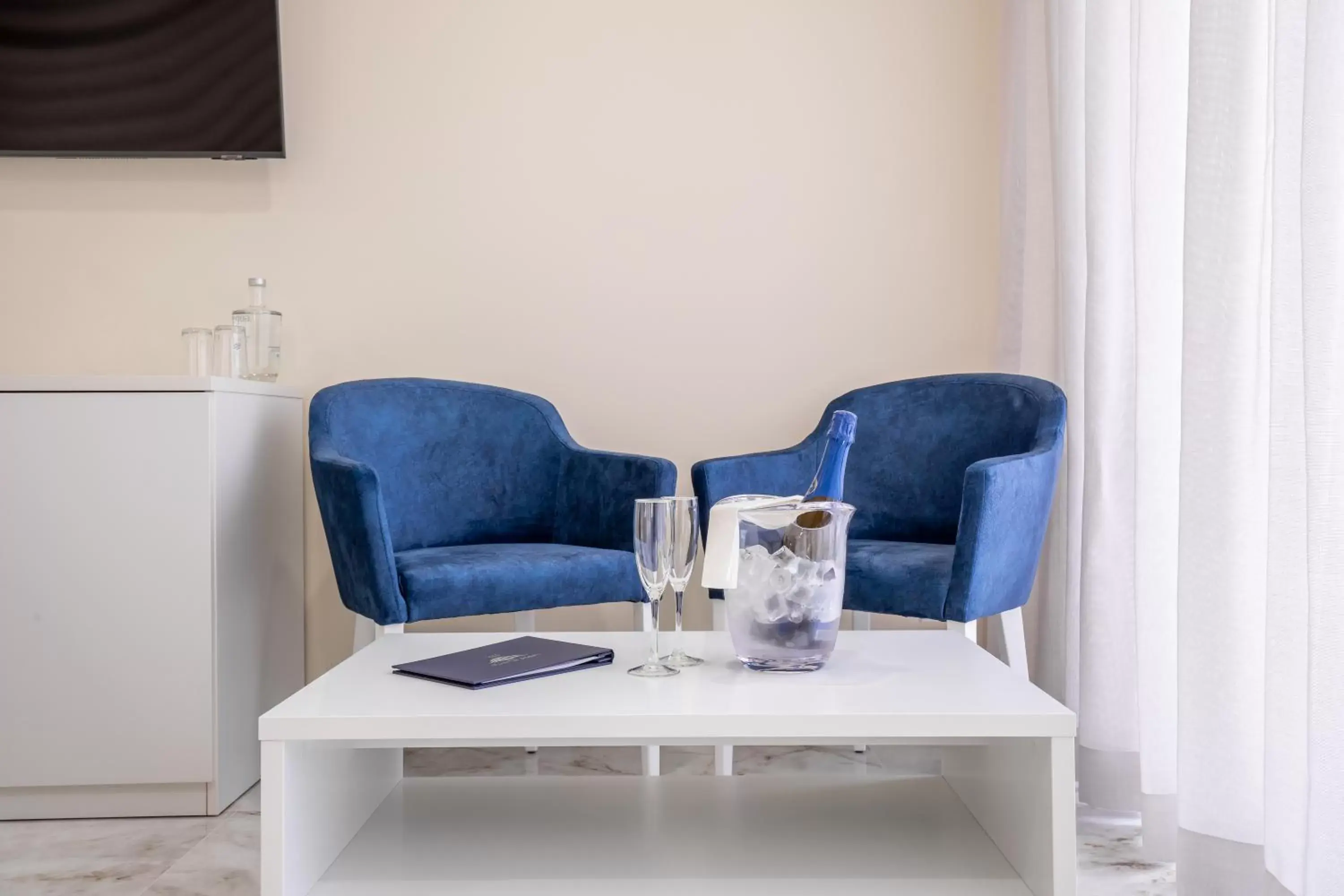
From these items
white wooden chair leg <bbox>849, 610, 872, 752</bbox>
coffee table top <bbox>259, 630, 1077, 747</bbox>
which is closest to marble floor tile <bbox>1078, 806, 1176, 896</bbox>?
white wooden chair leg <bbox>849, 610, 872, 752</bbox>

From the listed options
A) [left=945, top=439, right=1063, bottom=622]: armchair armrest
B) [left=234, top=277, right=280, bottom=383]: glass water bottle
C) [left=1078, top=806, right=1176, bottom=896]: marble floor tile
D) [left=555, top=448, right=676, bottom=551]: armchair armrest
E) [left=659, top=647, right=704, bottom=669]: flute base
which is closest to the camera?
[left=659, top=647, right=704, bottom=669]: flute base

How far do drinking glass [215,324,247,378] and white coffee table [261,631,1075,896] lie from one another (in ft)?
4.94

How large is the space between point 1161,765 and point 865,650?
29.6 inches

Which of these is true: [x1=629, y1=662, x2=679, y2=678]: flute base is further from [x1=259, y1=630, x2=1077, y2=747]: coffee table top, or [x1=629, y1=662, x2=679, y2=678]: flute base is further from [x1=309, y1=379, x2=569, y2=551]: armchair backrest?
[x1=309, y1=379, x2=569, y2=551]: armchair backrest

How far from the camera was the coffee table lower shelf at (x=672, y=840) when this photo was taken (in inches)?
48.1

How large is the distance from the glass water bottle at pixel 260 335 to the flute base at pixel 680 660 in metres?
1.85

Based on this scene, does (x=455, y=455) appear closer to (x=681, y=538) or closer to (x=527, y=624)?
(x=527, y=624)

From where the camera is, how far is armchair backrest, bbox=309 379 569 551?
8.73 ft

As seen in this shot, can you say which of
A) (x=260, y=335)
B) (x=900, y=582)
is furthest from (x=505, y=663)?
(x=260, y=335)

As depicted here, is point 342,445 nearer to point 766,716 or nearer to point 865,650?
point 865,650

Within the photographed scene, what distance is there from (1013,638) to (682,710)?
4.52 feet

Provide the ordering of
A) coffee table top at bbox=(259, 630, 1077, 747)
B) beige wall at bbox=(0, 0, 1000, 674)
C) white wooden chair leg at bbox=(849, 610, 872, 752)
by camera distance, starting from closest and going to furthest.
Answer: coffee table top at bbox=(259, 630, 1077, 747) < white wooden chair leg at bbox=(849, 610, 872, 752) < beige wall at bbox=(0, 0, 1000, 674)

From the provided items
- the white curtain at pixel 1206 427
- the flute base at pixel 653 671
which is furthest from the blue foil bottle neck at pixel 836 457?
the white curtain at pixel 1206 427

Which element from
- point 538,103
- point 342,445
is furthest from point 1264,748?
point 538,103
